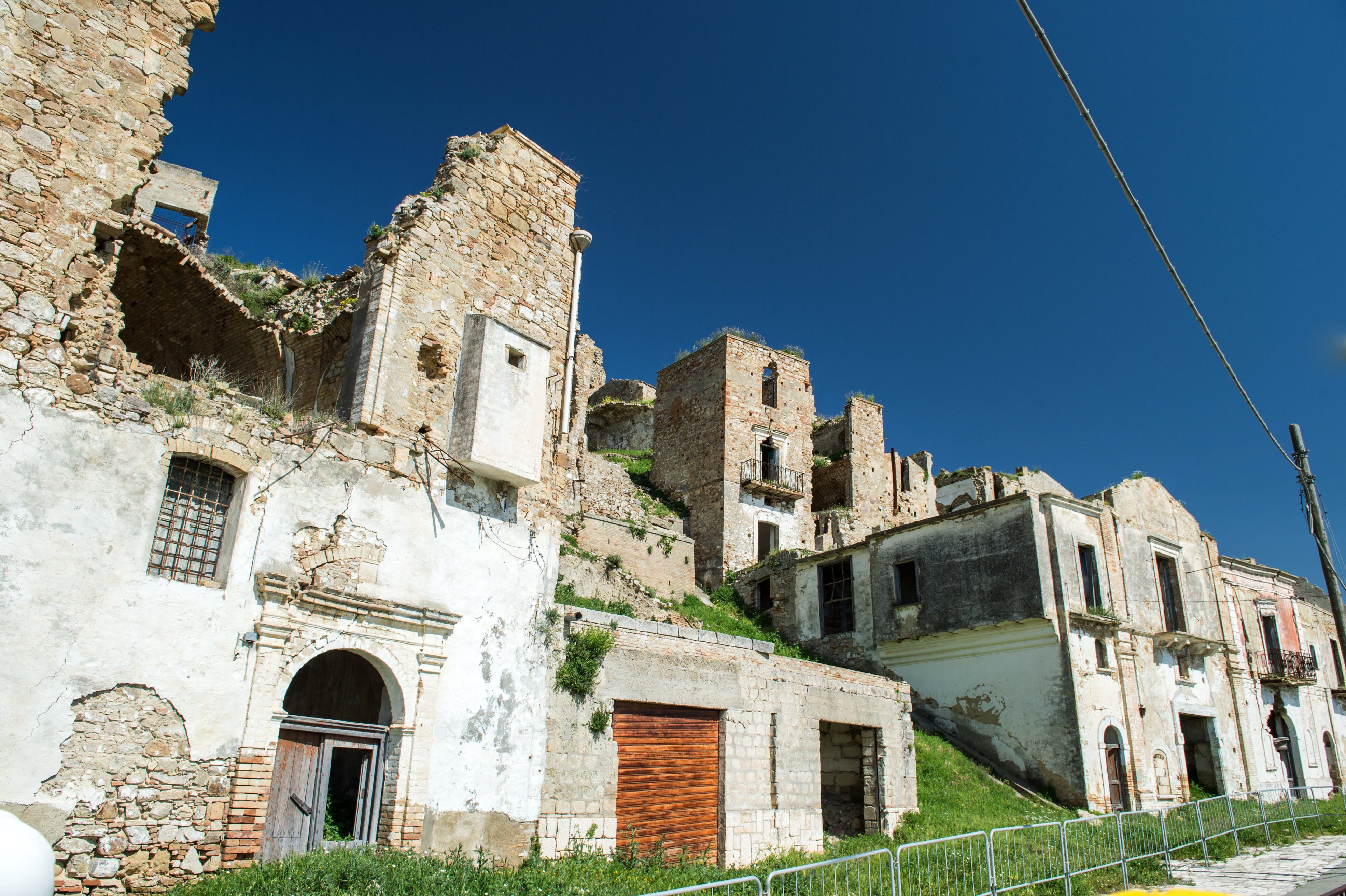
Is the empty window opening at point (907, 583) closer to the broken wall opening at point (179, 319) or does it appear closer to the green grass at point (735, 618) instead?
the green grass at point (735, 618)

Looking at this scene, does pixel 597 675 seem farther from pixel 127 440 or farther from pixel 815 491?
pixel 815 491

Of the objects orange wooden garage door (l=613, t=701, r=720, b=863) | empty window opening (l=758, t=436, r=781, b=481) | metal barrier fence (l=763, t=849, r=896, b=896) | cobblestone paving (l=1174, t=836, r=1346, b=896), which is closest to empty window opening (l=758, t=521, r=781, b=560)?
empty window opening (l=758, t=436, r=781, b=481)

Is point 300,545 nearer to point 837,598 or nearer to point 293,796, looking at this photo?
point 293,796

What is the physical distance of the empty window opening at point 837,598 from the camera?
74.3ft

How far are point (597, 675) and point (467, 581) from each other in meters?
2.30

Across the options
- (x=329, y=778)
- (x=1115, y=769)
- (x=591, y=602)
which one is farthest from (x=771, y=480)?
(x=329, y=778)

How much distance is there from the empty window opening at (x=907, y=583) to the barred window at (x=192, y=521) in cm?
1650

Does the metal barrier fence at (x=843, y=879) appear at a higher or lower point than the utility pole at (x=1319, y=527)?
lower

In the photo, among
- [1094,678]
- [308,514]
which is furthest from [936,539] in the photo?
[308,514]

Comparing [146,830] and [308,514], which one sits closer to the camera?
[146,830]

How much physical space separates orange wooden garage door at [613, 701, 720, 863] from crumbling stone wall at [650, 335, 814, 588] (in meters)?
15.0

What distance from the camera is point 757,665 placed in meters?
13.4

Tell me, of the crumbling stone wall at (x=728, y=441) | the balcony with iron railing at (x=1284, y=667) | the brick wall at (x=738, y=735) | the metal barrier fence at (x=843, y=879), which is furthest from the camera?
the crumbling stone wall at (x=728, y=441)

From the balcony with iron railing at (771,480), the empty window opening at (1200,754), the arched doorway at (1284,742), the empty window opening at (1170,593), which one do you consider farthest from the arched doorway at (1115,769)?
the balcony with iron railing at (771,480)
